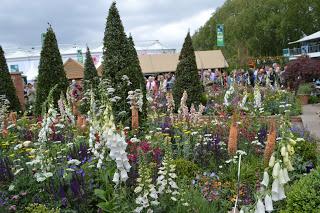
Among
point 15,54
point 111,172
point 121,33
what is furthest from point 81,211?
point 15,54

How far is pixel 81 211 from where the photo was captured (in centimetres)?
452

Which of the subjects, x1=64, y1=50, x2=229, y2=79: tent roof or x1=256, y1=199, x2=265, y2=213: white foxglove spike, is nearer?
A: x1=256, y1=199, x2=265, y2=213: white foxglove spike

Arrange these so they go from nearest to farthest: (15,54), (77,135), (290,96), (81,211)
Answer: (81,211)
(77,135)
(290,96)
(15,54)

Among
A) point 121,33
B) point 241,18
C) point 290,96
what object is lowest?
point 290,96

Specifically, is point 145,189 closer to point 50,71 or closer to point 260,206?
point 260,206

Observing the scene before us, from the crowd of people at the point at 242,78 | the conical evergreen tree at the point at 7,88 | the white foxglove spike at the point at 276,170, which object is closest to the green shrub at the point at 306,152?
the white foxglove spike at the point at 276,170

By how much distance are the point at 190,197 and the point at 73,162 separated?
4.95 feet

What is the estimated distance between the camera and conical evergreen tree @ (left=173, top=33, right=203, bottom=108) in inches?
573

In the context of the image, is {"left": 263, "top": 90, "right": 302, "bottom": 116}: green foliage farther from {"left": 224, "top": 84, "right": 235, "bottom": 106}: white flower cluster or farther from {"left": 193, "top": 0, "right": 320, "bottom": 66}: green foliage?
{"left": 193, "top": 0, "right": 320, "bottom": 66}: green foliage

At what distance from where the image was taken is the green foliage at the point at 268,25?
53.0 meters

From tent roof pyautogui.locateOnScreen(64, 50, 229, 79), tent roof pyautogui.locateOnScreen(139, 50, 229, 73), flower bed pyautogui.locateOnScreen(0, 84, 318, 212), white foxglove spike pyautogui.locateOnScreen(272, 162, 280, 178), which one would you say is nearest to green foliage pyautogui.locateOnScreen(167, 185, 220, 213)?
flower bed pyautogui.locateOnScreen(0, 84, 318, 212)

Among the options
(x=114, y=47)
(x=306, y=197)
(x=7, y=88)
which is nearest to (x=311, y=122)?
(x=114, y=47)

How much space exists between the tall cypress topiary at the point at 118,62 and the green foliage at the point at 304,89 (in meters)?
11.7

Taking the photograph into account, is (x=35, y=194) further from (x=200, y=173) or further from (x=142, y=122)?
(x=142, y=122)
